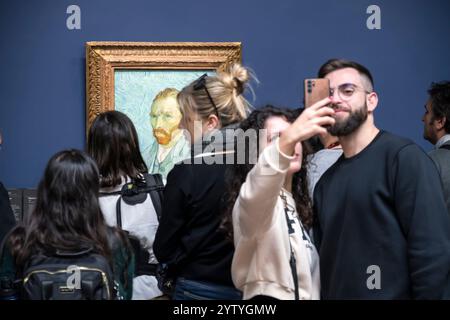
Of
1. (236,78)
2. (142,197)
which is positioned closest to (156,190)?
(142,197)

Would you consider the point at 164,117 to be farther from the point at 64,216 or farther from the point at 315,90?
the point at 64,216

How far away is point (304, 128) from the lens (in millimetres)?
2219

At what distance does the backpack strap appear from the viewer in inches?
126

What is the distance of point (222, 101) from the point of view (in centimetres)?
308

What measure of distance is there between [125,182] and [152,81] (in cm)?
153

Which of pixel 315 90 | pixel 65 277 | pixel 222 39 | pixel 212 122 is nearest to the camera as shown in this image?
pixel 65 277

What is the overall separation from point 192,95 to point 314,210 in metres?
0.74

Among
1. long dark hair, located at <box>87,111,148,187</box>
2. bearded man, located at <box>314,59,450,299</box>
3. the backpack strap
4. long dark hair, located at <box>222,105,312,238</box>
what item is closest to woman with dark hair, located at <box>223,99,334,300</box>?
long dark hair, located at <box>222,105,312,238</box>

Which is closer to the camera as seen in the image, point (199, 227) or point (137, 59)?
point (199, 227)

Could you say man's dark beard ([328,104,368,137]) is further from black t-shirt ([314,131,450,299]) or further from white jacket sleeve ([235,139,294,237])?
white jacket sleeve ([235,139,294,237])

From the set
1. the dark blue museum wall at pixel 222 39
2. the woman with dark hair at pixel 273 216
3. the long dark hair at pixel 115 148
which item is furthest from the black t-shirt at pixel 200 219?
the dark blue museum wall at pixel 222 39

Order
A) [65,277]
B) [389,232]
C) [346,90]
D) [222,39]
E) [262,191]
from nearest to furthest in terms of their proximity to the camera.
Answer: [262,191], [65,277], [389,232], [346,90], [222,39]

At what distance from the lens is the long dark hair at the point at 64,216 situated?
2.39 metres

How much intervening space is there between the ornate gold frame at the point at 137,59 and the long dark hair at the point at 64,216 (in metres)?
2.10
